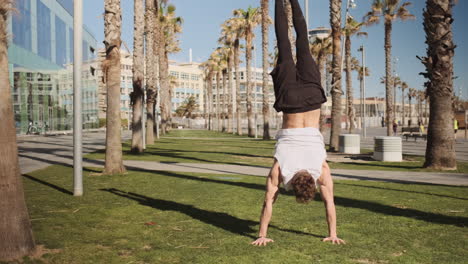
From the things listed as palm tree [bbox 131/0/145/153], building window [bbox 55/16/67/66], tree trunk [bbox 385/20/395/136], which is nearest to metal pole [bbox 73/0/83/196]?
palm tree [bbox 131/0/145/153]

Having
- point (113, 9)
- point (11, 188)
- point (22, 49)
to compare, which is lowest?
point (11, 188)

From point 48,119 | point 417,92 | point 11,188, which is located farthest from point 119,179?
point 417,92

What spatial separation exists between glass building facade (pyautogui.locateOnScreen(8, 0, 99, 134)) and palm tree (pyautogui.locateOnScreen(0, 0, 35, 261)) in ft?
102

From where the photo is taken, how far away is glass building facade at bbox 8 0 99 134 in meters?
37.2

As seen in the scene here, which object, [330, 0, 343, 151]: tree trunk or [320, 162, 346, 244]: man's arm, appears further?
[330, 0, 343, 151]: tree trunk

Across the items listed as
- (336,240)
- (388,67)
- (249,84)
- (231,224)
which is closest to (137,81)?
(231,224)

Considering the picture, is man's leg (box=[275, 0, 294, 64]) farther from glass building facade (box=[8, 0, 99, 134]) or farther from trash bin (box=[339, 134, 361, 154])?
glass building facade (box=[8, 0, 99, 134])

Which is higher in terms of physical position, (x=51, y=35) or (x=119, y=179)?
(x=51, y=35)

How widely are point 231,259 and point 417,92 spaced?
156 metres

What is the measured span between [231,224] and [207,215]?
0.73 m

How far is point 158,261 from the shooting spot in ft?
14.4

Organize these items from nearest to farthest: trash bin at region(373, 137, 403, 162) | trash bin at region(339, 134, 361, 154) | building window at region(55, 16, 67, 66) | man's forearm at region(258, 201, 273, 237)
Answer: man's forearm at region(258, 201, 273, 237)
trash bin at region(373, 137, 403, 162)
trash bin at region(339, 134, 361, 154)
building window at region(55, 16, 67, 66)

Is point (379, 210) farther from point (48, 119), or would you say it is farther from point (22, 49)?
point (48, 119)

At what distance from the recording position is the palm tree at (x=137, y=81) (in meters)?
18.1
